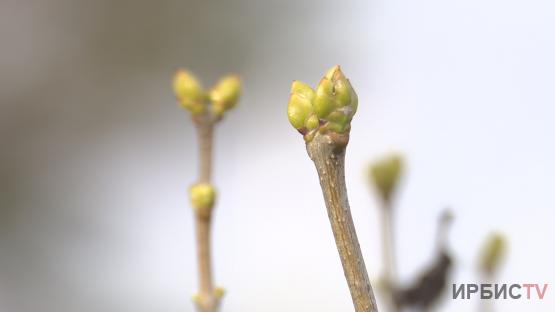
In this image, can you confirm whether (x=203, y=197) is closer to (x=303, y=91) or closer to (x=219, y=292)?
(x=219, y=292)

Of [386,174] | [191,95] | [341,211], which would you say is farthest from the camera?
[191,95]

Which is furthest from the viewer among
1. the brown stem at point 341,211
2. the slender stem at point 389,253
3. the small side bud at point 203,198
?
the small side bud at point 203,198

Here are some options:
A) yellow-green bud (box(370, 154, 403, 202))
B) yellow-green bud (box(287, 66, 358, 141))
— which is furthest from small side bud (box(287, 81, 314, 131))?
yellow-green bud (box(370, 154, 403, 202))

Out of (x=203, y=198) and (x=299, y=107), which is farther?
(x=203, y=198)

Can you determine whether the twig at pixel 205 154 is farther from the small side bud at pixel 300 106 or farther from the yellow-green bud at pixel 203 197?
the small side bud at pixel 300 106

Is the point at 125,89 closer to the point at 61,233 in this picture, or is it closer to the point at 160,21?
the point at 160,21

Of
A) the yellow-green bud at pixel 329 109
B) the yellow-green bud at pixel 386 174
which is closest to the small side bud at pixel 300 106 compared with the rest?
the yellow-green bud at pixel 329 109

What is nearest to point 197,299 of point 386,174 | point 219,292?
point 219,292

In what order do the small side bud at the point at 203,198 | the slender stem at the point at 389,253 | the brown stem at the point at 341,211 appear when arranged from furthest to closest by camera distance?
the small side bud at the point at 203,198
the slender stem at the point at 389,253
the brown stem at the point at 341,211
